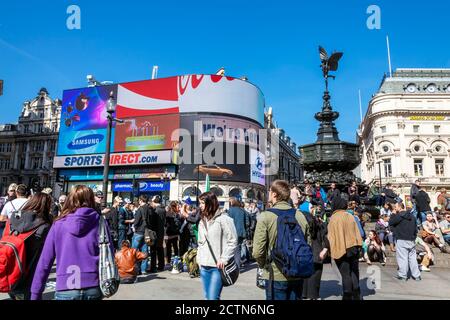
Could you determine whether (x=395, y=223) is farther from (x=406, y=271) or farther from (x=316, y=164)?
(x=316, y=164)

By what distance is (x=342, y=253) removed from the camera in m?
5.42

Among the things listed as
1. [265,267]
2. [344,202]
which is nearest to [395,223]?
[344,202]

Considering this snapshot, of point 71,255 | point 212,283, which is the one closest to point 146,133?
point 212,283

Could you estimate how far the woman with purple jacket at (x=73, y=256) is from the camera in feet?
9.36

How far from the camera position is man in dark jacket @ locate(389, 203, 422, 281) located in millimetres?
7820

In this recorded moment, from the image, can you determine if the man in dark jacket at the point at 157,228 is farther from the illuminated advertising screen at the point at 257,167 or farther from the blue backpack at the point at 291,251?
the illuminated advertising screen at the point at 257,167

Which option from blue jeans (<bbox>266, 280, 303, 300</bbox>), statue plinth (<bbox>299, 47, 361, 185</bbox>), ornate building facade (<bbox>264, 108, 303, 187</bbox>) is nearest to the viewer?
blue jeans (<bbox>266, 280, 303, 300</bbox>)

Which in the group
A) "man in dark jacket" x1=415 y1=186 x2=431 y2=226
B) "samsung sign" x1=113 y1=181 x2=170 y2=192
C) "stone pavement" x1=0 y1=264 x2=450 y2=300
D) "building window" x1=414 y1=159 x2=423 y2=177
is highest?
"building window" x1=414 y1=159 x2=423 y2=177

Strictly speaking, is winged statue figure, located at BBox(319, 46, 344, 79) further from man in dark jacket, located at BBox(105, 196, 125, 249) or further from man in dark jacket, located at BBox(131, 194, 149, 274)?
man in dark jacket, located at BBox(105, 196, 125, 249)

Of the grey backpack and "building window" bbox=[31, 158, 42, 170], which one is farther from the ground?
"building window" bbox=[31, 158, 42, 170]

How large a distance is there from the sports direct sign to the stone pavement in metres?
40.4

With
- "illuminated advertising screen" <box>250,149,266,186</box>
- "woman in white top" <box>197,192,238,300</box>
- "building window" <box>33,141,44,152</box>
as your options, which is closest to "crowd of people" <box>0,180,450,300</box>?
"woman in white top" <box>197,192,238,300</box>

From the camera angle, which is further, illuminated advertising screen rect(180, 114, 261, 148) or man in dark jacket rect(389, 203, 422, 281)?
illuminated advertising screen rect(180, 114, 261, 148)

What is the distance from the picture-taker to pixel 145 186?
49.5m
